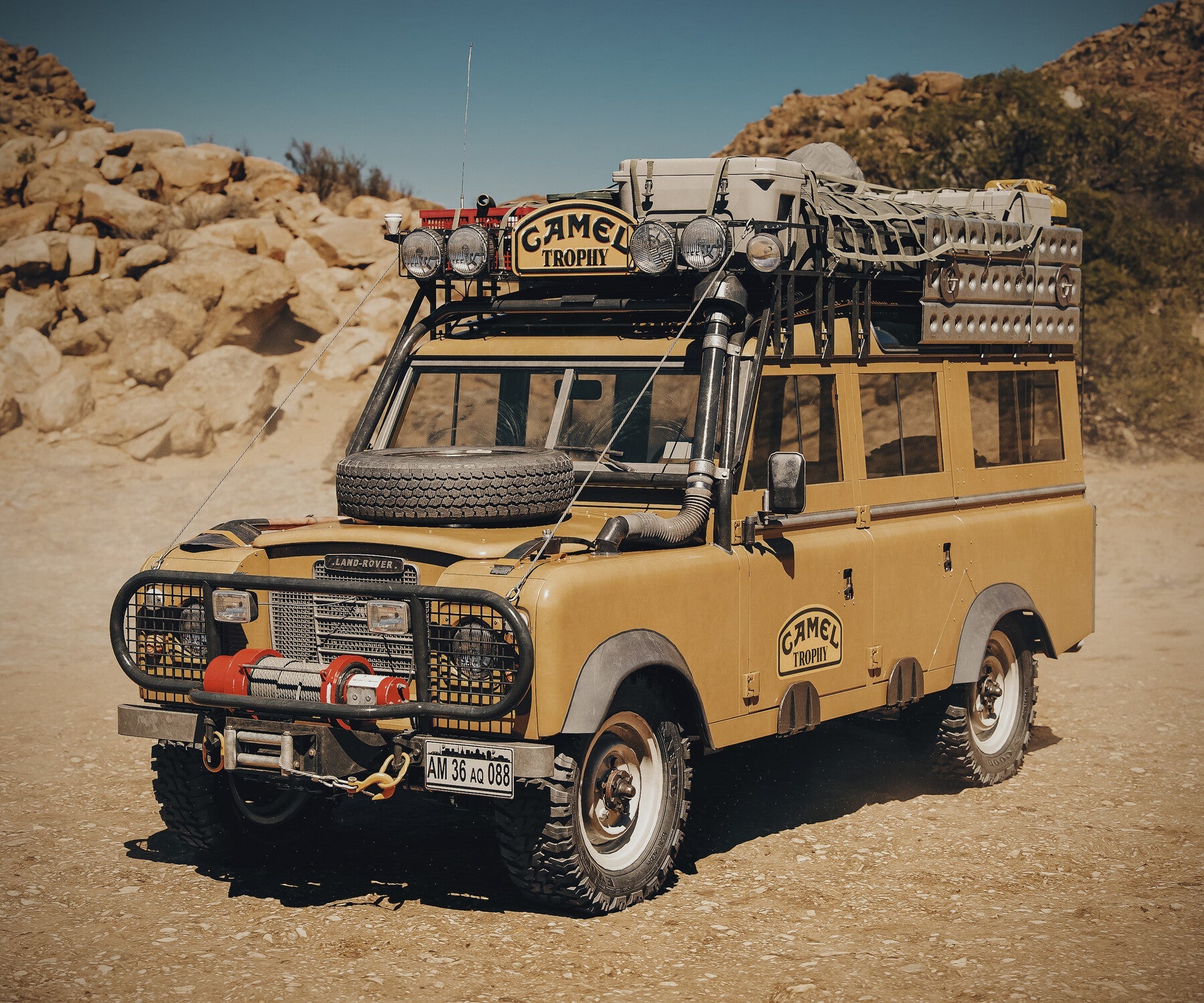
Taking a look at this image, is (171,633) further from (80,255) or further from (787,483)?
(80,255)

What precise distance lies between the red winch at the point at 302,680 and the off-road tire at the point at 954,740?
364 centimetres

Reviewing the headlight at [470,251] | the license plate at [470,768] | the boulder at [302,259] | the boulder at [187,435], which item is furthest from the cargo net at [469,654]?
the boulder at [302,259]

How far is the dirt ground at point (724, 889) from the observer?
17.0 feet

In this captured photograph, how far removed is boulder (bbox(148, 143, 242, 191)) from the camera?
30.2 m

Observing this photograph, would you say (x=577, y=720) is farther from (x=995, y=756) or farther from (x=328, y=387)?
(x=328, y=387)

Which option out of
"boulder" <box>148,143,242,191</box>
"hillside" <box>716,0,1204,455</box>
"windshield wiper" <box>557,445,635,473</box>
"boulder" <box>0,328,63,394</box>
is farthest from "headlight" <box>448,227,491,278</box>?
"boulder" <box>148,143,242,191</box>

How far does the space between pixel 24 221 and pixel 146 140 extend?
5.30 meters

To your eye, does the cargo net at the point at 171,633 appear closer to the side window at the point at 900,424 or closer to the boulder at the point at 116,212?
the side window at the point at 900,424

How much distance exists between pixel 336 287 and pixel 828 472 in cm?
2152

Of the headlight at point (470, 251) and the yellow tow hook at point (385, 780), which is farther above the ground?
the headlight at point (470, 251)

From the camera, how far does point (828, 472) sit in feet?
22.8

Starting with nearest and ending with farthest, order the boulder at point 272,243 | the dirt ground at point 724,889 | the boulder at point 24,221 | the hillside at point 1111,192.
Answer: the dirt ground at point 724,889
the hillside at point 1111,192
the boulder at point 24,221
the boulder at point 272,243

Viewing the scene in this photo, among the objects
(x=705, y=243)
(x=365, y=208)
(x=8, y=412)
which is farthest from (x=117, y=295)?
(x=705, y=243)

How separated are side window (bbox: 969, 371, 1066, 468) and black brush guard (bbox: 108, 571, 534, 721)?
3.88 m
